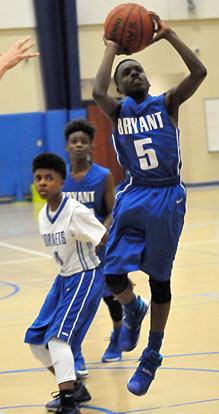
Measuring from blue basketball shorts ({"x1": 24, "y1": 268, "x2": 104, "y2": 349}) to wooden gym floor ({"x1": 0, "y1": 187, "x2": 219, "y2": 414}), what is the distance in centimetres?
39

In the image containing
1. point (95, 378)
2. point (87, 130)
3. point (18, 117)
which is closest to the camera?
point (95, 378)

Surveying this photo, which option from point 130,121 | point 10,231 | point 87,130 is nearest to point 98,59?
point 10,231

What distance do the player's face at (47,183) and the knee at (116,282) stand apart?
540 millimetres

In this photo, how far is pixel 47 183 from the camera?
4.09 meters

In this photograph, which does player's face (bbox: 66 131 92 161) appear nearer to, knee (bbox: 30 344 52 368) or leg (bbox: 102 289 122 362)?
leg (bbox: 102 289 122 362)

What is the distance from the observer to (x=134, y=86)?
3947 millimetres

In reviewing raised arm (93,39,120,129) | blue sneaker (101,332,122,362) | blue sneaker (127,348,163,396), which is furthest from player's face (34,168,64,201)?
blue sneaker (101,332,122,362)

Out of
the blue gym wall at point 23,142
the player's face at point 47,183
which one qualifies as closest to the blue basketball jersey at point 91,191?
the player's face at point 47,183

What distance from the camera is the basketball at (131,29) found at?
391 cm

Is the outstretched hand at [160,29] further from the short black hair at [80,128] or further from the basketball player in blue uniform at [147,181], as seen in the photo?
the short black hair at [80,128]

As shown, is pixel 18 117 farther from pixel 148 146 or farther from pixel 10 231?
pixel 148 146

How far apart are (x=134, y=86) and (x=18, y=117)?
47.7ft

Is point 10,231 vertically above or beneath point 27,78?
beneath

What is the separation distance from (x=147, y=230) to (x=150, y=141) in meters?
0.45
